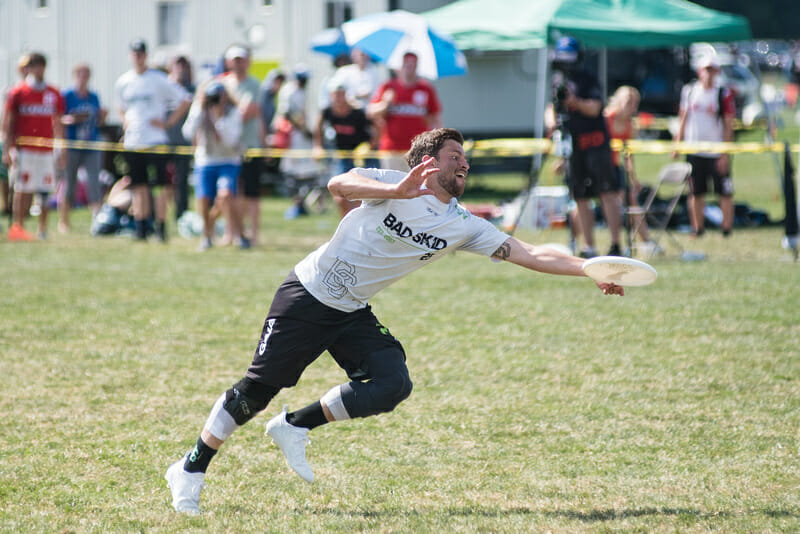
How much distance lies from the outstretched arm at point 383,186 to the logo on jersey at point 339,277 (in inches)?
13.3

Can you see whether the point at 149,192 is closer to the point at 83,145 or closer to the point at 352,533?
the point at 83,145

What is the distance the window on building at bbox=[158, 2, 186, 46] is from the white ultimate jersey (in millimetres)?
19870

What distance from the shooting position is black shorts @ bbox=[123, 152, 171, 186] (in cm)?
1295

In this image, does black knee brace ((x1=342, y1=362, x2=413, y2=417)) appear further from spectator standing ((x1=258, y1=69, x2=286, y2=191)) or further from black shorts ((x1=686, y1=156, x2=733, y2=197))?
spectator standing ((x1=258, y1=69, x2=286, y2=191))

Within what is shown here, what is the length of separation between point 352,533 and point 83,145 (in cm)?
1213

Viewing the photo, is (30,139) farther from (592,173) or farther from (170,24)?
(170,24)

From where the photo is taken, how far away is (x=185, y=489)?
431 cm

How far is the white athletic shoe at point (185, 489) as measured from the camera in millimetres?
4281

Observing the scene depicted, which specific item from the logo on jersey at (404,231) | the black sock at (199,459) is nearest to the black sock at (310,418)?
the black sock at (199,459)

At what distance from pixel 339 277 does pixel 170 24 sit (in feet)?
66.5

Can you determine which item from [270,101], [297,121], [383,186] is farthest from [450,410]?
[270,101]

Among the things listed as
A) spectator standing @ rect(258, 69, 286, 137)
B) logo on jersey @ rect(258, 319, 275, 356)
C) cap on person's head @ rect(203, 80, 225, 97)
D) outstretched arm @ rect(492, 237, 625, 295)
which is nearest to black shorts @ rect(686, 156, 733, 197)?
cap on person's head @ rect(203, 80, 225, 97)

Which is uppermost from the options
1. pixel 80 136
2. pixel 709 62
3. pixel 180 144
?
pixel 709 62

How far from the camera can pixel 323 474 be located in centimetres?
484
